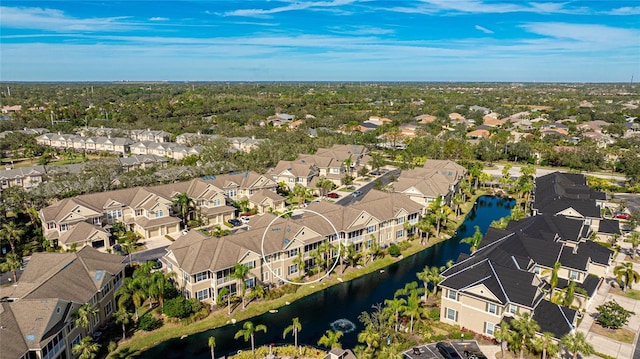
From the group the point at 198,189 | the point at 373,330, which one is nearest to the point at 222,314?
the point at 373,330

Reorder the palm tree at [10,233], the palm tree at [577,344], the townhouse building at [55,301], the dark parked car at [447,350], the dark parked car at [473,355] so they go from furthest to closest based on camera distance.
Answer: the palm tree at [10,233], the dark parked car at [447,350], the dark parked car at [473,355], the palm tree at [577,344], the townhouse building at [55,301]

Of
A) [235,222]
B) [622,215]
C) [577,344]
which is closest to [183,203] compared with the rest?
[235,222]

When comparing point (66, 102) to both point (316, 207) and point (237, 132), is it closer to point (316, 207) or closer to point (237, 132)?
point (237, 132)

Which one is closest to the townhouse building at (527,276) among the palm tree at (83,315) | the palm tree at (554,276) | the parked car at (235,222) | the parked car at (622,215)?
the palm tree at (554,276)

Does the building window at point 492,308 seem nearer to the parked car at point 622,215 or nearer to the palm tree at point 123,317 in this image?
the palm tree at point 123,317

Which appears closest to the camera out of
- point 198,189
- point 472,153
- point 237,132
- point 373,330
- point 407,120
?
point 373,330

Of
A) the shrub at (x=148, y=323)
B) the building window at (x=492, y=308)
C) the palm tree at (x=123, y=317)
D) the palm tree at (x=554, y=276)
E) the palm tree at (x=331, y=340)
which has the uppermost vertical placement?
the palm tree at (x=554, y=276)
